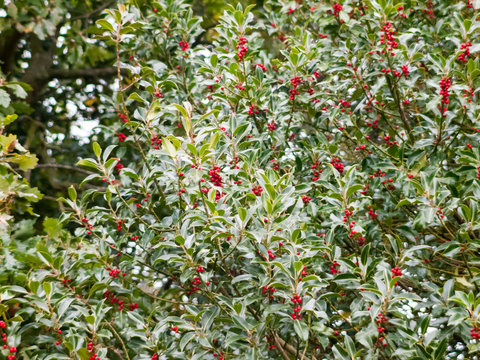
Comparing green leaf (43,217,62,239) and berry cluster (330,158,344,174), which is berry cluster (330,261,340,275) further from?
green leaf (43,217,62,239)

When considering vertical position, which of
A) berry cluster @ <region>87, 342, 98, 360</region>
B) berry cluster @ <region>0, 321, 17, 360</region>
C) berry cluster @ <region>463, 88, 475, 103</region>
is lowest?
berry cluster @ <region>0, 321, 17, 360</region>

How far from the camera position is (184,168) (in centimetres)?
252

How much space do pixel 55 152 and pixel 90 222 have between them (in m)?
3.39

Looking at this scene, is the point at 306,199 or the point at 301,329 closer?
the point at 301,329

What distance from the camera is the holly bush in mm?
2436

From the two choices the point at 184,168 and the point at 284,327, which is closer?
the point at 184,168

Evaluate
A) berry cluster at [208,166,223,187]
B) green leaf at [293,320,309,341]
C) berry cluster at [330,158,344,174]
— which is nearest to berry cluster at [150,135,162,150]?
berry cluster at [208,166,223,187]

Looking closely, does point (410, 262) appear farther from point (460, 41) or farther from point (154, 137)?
point (154, 137)

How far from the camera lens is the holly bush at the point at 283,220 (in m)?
2.44

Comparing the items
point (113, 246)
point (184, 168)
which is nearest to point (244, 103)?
point (184, 168)

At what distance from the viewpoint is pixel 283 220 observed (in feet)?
7.93

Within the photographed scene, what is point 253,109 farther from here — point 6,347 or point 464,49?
point 6,347

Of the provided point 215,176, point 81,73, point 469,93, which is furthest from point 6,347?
point 81,73

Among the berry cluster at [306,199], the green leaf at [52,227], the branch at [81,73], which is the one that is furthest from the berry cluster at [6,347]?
the branch at [81,73]
